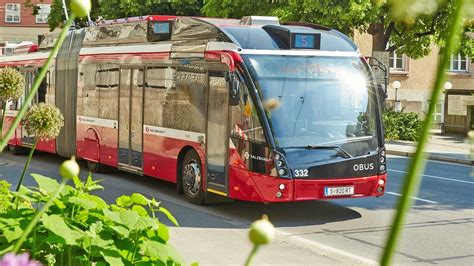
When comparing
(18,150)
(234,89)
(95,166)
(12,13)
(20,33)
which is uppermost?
(12,13)

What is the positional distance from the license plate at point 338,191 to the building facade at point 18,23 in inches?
2539

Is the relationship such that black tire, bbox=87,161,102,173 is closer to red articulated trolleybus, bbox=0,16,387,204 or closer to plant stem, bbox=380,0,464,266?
red articulated trolleybus, bbox=0,16,387,204

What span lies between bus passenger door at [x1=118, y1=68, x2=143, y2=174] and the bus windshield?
358 cm

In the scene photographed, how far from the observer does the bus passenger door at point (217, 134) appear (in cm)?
1266

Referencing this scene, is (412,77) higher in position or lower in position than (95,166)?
higher

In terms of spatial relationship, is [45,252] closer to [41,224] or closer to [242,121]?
[41,224]

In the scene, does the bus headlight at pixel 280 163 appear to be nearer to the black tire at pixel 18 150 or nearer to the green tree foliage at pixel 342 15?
the black tire at pixel 18 150

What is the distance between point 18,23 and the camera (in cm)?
7544

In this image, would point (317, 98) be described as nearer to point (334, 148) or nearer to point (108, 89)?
point (334, 148)

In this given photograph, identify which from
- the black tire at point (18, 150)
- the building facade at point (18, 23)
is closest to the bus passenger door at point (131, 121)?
the black tire at point (18, 150)

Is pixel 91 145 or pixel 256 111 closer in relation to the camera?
pixel 256 111

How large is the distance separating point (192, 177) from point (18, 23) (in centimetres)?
6490

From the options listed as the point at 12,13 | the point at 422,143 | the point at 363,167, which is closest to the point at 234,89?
the point at 363,167

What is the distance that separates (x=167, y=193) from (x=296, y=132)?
3543 mm
